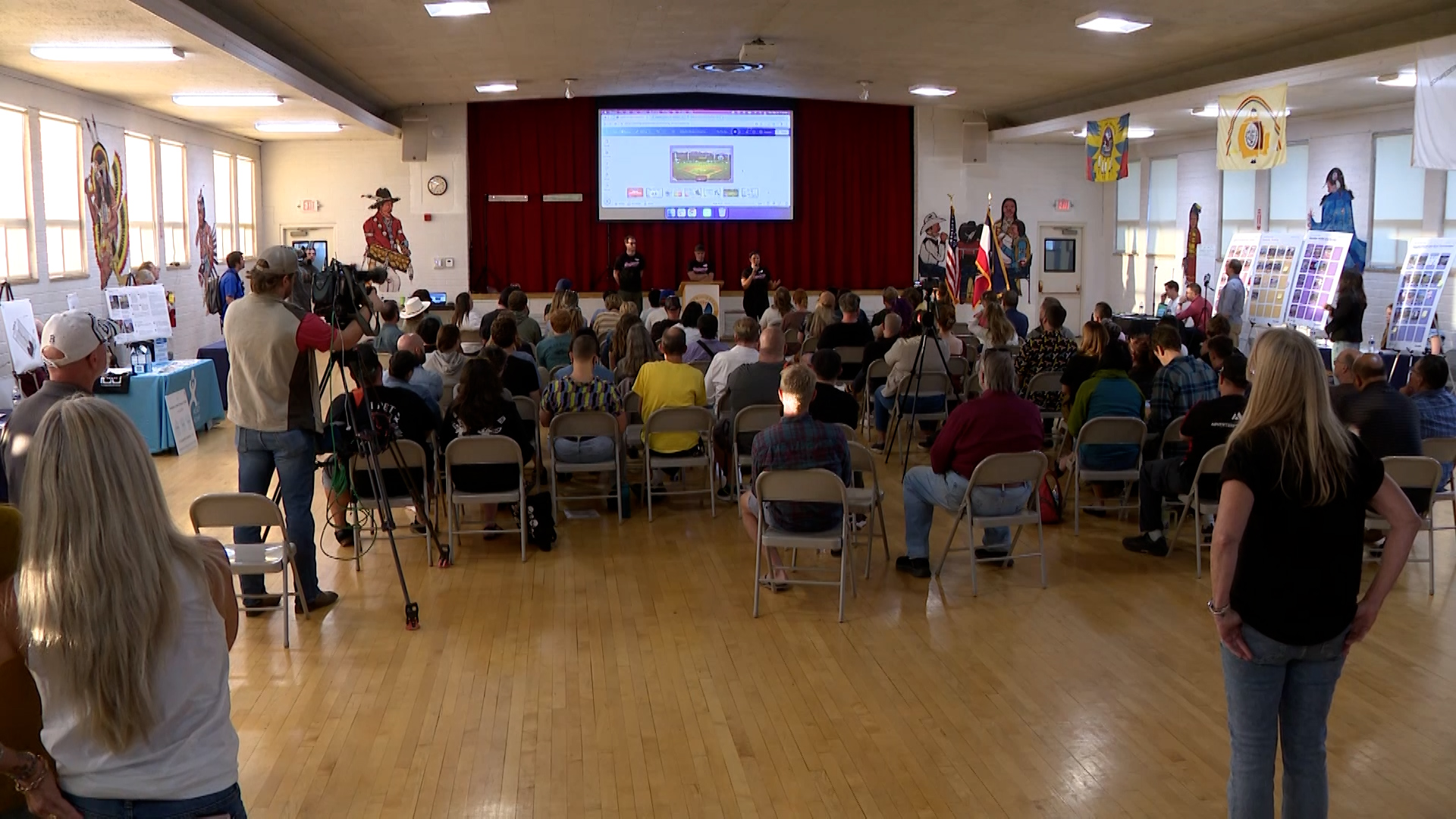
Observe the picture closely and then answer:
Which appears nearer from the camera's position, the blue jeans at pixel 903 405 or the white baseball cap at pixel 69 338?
the white baseball cap at pixel 69 338

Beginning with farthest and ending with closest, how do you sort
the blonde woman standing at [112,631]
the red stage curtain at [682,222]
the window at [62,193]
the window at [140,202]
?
the red stage curtain at [682,222] → the window at [140,202] → the window at [62,193] → the blonde woman standing at [112,631]

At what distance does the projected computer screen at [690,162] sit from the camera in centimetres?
1811

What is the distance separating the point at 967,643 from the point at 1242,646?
2.62 m

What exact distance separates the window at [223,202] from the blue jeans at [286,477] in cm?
1188

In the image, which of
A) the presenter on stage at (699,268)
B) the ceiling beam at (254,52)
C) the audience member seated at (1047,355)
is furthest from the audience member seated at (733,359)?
the presenter on stage at (699,268)

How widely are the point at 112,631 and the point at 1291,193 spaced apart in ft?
55.2

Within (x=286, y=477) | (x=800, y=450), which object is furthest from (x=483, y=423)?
(x=800, y=450)

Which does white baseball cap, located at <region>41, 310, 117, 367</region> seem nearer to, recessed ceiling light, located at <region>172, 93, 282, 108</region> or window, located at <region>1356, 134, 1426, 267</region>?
recessed ceiling light, located at <region>172, 93, 282, 108</region>

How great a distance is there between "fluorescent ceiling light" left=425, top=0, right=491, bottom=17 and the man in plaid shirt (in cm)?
606

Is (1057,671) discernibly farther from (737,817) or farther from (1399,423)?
(1399,423)

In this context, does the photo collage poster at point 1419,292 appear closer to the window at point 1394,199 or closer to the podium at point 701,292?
the window at point 1394,199

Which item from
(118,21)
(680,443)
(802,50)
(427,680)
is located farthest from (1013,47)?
(427,680)

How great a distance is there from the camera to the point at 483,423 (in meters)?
7.23

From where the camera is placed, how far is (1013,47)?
41.1 ft
